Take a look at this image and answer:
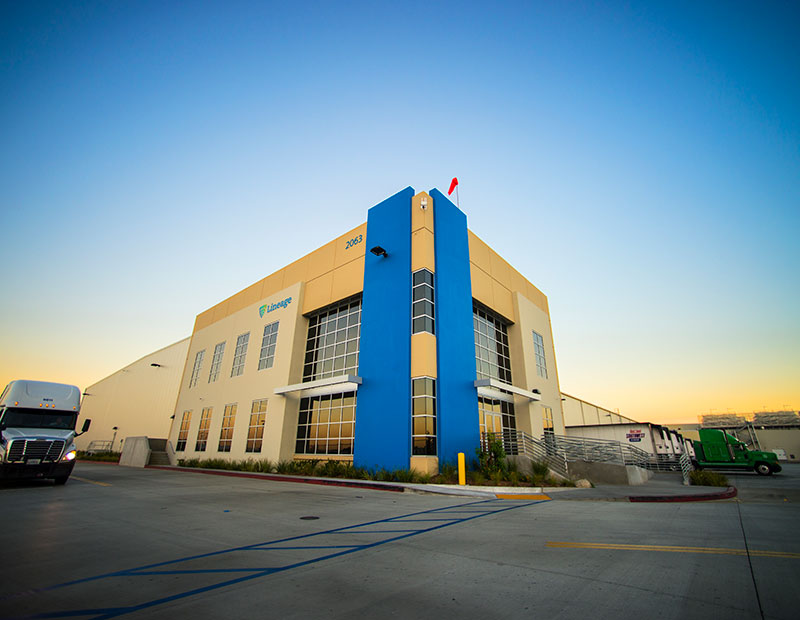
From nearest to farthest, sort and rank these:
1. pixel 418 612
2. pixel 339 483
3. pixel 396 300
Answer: pixel 418 612, pixel 339 483, pixel 396 300

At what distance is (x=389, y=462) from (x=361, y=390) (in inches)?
156

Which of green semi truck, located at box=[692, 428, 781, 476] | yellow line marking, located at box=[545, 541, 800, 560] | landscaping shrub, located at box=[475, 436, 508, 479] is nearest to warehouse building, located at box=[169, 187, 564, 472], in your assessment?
landscaping shrub, located at box=[475, 436, 508, 479]

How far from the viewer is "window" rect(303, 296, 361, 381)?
71.4ft

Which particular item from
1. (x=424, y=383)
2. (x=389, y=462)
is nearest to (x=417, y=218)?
(x=424, y=383)

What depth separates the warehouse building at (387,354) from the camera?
1706 cm

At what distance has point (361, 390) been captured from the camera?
1881 centimetres

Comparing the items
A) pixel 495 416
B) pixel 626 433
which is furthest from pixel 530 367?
pixel 626 433

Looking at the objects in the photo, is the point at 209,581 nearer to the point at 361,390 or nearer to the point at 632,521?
the point at 632,521

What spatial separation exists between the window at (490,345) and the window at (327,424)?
770cm

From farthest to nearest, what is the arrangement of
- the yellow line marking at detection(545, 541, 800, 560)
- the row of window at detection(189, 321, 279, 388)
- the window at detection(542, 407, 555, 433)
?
the row of window at detection(189, 321, 279, 388) < the window at detection(542, 407, 555, 433) < the yellow line marking at detection(545, 541, 800, 560)

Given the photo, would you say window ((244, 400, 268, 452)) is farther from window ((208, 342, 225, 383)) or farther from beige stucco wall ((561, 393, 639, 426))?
beige stucco wall ((561, 393, 639, 426))

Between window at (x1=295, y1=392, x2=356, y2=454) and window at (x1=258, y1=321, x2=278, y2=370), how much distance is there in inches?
176

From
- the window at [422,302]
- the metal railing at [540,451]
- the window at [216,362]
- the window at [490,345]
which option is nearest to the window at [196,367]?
the window at [216,362]

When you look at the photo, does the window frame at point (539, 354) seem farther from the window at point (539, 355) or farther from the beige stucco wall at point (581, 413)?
the beige stucco wall at point (581, 413)
